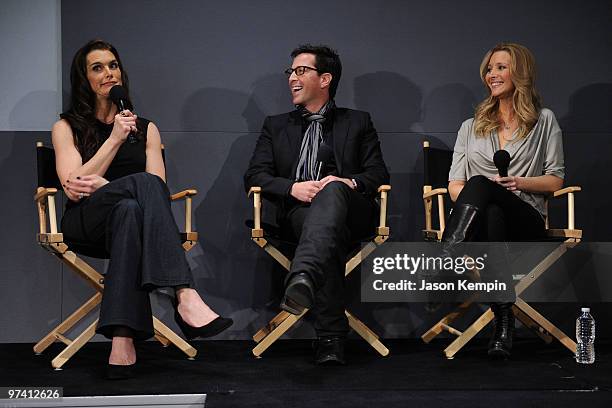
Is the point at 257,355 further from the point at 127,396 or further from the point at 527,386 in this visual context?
the point at 527,386

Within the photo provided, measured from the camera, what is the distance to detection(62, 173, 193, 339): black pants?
9.77 ft

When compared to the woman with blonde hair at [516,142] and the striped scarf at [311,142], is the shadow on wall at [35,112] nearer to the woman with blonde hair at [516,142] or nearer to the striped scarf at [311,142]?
the striped scarf at [311,142]

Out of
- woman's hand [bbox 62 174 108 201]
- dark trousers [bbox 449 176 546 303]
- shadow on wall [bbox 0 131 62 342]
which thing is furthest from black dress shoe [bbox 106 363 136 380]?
dark trousers [bbox 449 176 546 303]

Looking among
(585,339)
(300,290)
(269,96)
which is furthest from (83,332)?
(585,339)

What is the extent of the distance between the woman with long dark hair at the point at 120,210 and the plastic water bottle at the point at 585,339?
1.61 m

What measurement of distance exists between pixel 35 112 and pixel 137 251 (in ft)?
5.32

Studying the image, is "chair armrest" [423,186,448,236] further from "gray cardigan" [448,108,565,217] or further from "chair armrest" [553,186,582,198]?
"chair armrest" [553,186,582,198]

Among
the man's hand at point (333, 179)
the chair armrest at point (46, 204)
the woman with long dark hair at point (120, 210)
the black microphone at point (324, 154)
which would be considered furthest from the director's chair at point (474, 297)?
the chair armrest at point (46, 204)

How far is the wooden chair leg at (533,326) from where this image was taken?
3777mm

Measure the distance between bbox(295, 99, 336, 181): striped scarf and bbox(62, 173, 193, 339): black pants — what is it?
0.88 m

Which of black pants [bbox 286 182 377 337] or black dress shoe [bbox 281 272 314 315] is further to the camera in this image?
black pants [bbox 286 182 377 337]

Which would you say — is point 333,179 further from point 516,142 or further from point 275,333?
point 516,142

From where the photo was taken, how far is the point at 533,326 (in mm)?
3879

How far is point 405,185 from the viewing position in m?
4.41
